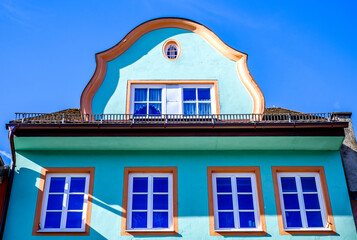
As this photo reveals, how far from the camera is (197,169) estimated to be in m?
13.4

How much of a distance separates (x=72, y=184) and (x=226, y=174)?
161 inches

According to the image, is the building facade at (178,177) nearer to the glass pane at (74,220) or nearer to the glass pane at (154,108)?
the glass pane at (74,220)

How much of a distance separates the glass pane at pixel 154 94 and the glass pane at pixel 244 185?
3.45 m

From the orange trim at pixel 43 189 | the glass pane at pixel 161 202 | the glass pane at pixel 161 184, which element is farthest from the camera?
the glass pane at pixel 161 184

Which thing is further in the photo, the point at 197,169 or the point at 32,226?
the point at 197,169

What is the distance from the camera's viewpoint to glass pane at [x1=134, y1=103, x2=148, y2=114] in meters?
14.7

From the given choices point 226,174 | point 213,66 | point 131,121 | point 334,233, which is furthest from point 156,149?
point 334,233

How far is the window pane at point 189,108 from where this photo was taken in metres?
14.7

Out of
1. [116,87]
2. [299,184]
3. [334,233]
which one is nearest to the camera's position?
[334,233]

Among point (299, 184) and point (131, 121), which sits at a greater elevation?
point (131, 121)

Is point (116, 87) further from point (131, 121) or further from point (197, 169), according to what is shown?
point (197, 169)

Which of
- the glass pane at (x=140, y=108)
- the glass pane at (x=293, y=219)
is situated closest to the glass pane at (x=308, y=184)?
the glass pane at (x=293, y=219)

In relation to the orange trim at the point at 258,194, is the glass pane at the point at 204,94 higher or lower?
higher

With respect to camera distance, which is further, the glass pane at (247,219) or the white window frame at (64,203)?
the glass pane at (247,219)
